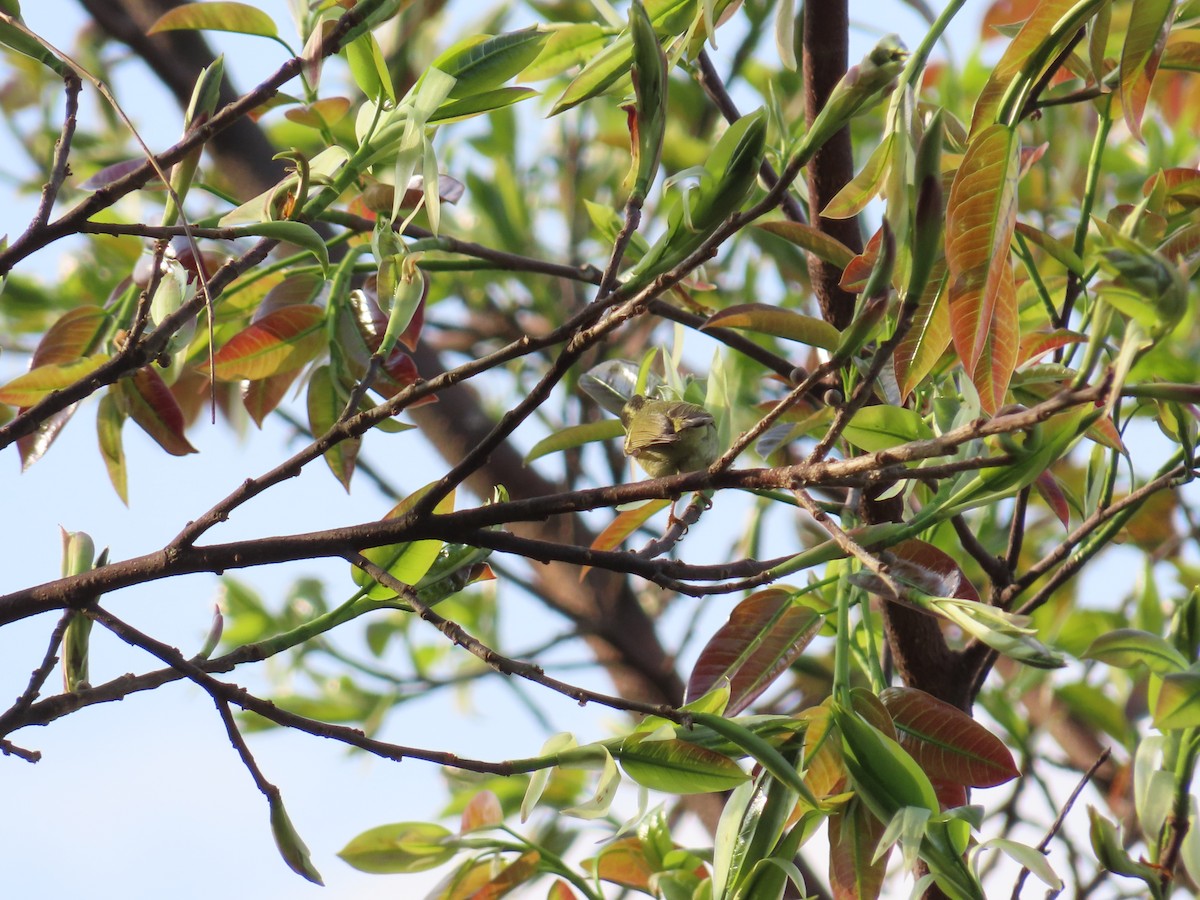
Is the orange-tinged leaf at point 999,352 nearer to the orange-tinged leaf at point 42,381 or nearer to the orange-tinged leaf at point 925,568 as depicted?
the orange-tinged leaf at point 925,568

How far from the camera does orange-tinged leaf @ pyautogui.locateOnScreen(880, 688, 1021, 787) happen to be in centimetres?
79

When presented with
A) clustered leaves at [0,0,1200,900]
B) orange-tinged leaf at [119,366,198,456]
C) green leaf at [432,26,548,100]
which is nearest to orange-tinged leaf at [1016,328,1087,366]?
clustered leaves at [0,0,1200,900]

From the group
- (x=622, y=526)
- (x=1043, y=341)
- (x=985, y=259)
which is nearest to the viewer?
(x=985, y=259)

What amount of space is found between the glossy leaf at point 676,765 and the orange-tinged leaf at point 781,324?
0.30 meters

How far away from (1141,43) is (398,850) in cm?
85

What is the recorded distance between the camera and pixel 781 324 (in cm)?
85

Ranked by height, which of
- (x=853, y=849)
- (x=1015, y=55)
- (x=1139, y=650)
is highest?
(x=1015, y=55)

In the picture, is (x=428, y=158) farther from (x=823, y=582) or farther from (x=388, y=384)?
(x=823, y=582)

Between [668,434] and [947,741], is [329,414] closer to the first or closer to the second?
[668,434]

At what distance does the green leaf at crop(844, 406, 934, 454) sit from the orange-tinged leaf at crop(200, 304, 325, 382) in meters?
0.49

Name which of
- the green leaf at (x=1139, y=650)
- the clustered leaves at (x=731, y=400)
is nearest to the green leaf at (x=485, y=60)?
the clustered leaves at (x=731, y=400)

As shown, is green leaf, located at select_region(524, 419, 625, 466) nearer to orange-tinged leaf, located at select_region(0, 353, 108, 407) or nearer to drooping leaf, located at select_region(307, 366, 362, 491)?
drooping leaf, located at select_region(307, 366, 362, 491)

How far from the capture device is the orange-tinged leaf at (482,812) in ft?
3.46

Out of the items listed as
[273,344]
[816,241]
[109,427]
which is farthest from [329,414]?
[816,241]
